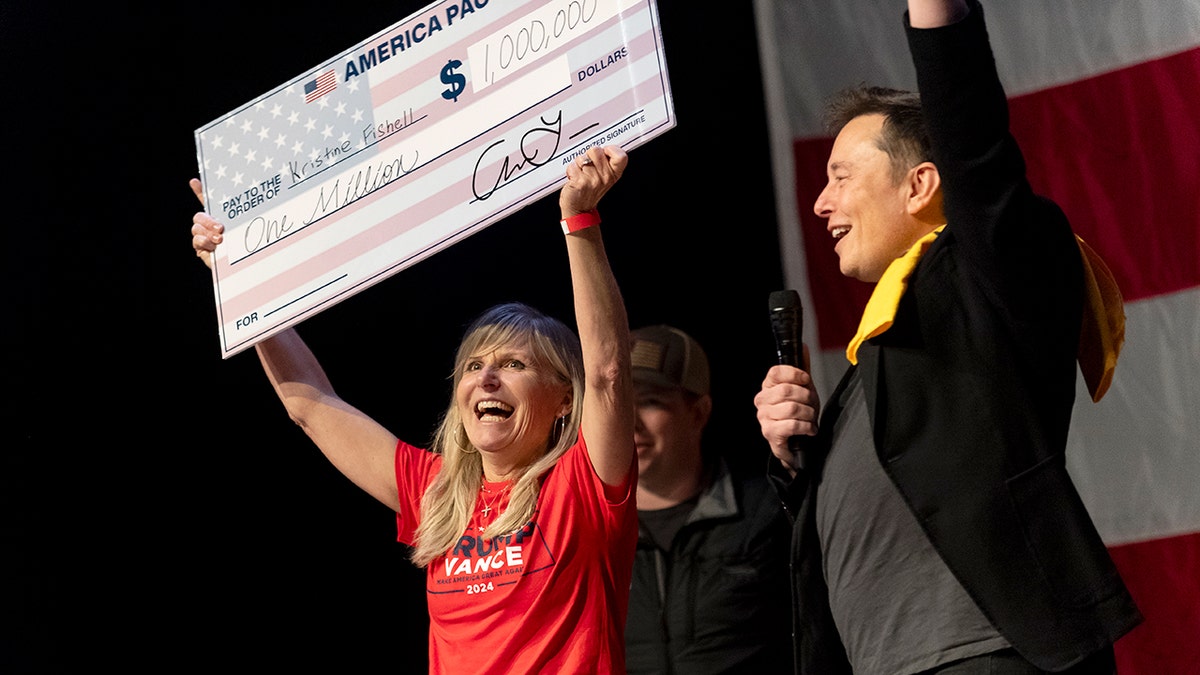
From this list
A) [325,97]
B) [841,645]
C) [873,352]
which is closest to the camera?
[873,352]

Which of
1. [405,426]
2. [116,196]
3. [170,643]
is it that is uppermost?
[116,196]

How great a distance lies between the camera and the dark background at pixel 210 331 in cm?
247

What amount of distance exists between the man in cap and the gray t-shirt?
73 centimetres

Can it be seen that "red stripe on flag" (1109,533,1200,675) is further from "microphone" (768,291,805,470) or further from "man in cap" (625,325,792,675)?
"microphone" (768,291,805,470)

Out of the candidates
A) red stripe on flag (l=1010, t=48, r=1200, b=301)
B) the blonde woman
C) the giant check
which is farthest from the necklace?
red stripe on flag (l=1010, t=48, r=1200, b=301)

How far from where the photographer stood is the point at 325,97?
1918mm

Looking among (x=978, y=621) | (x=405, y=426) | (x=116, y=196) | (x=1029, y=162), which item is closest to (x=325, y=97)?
(x=116, y=196)

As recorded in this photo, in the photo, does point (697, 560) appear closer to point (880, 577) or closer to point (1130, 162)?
point (880, 577)

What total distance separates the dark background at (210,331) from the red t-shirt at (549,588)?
96 centimetres

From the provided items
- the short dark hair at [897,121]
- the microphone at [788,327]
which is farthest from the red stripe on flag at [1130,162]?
the microphone at [788,327]

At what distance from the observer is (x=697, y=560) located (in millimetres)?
2213

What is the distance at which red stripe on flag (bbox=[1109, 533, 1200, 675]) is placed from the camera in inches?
90.8

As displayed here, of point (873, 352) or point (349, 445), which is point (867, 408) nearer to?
point (873, 352)

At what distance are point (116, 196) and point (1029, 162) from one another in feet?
6.22
